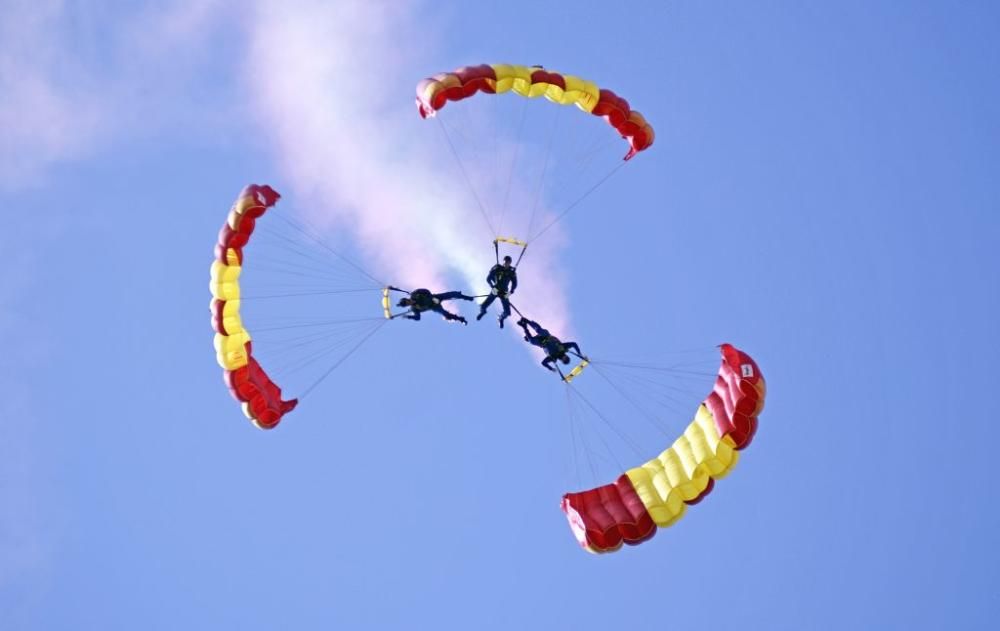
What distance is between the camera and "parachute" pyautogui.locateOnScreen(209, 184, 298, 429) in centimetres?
2427

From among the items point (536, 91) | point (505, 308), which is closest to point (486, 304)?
point (505, 308)

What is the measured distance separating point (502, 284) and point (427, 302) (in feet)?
4.60

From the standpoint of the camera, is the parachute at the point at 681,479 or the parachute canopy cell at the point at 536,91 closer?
the parachute at the point at 681,479

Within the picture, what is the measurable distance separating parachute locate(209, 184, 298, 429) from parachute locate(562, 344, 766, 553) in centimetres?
569

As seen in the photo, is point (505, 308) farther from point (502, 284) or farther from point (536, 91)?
point (536, 91)

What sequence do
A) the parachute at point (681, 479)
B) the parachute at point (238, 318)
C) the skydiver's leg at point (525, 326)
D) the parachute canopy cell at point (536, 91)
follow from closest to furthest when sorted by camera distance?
the parachute at point (681, 479) → the parachute canopy cell at point (536, 91) → the parachute at point (238, 318) → the skydiver's leg at point (525, 326)

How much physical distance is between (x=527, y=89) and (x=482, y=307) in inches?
153

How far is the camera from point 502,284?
2494cm

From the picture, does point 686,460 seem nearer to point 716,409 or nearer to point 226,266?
point 716,409

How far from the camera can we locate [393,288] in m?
24.9

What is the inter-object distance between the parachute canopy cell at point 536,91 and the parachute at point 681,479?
14.5 feet

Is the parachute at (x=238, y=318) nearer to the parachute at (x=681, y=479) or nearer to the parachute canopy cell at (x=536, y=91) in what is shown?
the parachute canopy cell at (x=536, y=91)

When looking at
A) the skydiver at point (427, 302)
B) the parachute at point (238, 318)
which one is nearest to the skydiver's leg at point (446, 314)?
the skydiver at point (427, 302)

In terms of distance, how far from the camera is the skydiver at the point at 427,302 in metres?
24.6
